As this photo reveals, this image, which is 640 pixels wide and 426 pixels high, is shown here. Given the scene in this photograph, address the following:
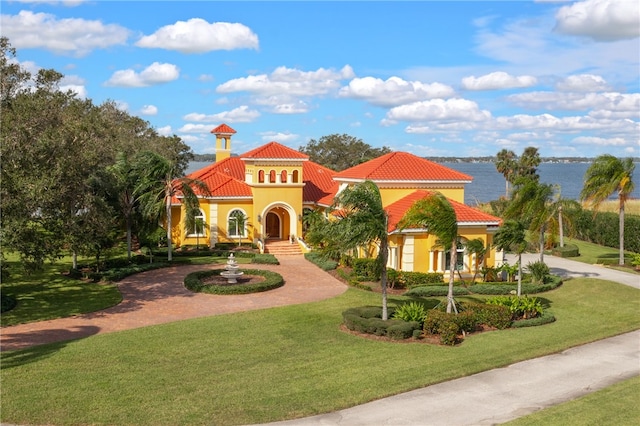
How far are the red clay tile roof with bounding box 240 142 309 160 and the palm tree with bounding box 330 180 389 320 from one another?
20.8 m

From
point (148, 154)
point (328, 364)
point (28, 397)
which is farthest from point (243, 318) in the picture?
point (148, 154)

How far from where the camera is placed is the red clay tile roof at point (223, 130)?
51625 mm

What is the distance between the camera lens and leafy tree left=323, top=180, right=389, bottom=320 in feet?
68.2

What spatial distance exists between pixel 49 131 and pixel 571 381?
22325 mm

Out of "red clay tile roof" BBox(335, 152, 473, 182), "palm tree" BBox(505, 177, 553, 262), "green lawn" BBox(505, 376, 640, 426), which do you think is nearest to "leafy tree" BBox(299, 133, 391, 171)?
"red clay tile roof" BBox(335, 152, 473, 182)

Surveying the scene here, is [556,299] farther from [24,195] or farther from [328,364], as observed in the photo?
[24,195]

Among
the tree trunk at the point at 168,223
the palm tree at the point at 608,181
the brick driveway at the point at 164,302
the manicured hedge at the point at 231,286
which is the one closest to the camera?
the brick driveway at the point at 164,302

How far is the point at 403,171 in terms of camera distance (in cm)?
3625

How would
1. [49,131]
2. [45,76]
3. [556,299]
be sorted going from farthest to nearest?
[45,76] → [556,299] → [49,131]

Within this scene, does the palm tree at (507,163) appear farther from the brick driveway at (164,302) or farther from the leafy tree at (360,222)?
the leafy tree at (360,222)

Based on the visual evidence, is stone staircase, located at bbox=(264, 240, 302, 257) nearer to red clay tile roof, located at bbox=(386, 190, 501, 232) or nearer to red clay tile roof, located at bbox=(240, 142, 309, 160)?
red clay tile roof, located at bbox=(240, 142, 309, 160)

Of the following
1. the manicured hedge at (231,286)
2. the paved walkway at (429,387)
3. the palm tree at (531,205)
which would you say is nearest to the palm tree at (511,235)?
the palm tree at (531,205)

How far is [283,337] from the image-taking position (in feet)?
67.2

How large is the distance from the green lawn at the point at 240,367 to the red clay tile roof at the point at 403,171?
13.9m
